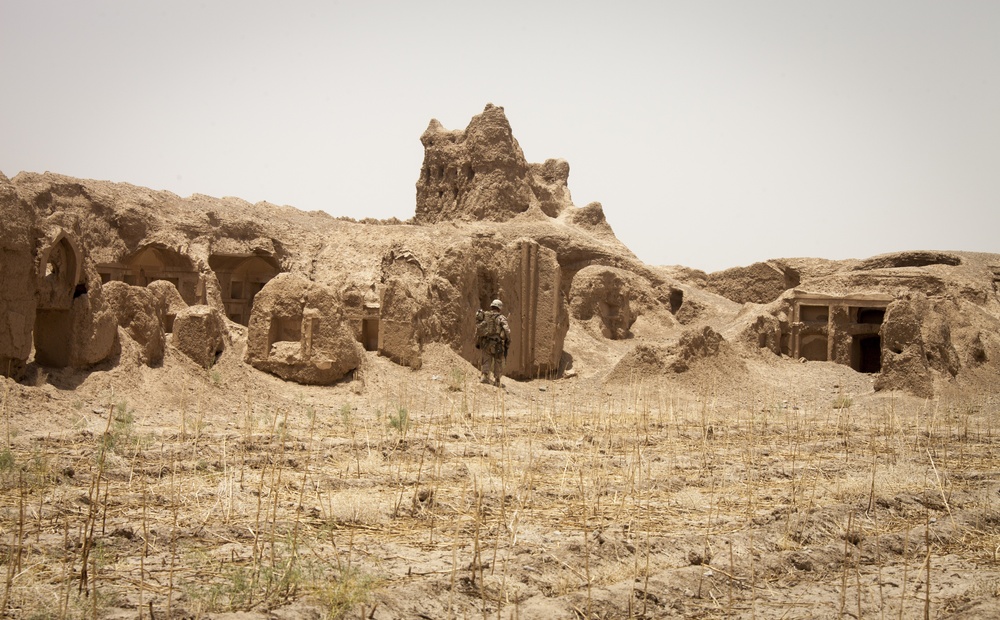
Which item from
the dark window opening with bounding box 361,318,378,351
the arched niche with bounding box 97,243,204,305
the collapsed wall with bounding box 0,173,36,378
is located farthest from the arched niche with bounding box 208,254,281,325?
the collapsed wall with bounding box 0,173,36,378

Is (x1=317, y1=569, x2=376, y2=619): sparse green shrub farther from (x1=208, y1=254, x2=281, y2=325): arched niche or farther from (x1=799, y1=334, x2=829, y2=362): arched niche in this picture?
(x1=208, y1=254, x2=281, y2=325): arched niche

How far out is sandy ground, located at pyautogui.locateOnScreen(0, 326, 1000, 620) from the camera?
5488 millimetres

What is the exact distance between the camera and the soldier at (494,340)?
59.4ft

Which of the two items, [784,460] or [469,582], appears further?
[784,460]

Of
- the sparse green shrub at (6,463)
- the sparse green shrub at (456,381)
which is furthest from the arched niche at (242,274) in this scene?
the sparse green shrub at (6,463)

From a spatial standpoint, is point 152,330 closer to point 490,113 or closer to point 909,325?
point 909,325

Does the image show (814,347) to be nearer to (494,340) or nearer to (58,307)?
(494,340)

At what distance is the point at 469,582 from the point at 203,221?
24.8 m

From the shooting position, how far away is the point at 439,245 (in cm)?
2562

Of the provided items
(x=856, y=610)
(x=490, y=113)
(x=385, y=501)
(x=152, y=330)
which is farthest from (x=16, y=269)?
(x=490, y=113)

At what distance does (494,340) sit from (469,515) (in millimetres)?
10814

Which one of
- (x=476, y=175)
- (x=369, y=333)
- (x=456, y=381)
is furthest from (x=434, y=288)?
(x=476, y=175)

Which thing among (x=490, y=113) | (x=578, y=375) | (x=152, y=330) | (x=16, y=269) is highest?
(x=490, y=113)

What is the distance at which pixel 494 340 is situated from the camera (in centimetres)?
1817
